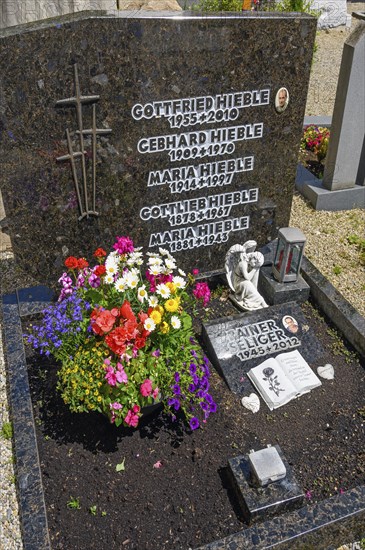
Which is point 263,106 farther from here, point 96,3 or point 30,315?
point 96,3

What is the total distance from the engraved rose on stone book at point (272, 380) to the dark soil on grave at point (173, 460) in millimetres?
136

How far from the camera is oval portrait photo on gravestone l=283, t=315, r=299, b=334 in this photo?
436cm

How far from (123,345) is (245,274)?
1713mm

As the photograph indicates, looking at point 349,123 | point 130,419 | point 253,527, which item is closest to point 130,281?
point 130,419

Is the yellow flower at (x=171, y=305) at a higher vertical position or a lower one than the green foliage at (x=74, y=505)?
higher

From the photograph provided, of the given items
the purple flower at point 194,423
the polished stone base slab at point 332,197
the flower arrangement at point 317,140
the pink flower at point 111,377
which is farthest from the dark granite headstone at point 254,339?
the flower arrangement at point 317,140

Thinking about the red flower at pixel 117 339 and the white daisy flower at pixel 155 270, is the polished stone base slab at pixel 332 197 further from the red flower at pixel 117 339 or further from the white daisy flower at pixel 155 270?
the red flower at pixel 117 339

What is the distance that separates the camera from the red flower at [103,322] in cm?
316

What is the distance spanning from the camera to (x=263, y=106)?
435cm

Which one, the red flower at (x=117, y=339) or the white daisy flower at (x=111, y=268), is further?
the white daisy flower at (x=111, y=268)

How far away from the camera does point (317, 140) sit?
7.23m

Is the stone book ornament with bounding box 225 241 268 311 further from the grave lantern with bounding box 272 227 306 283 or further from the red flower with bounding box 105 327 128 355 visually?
the red flower with bounding box 105 327 128 355

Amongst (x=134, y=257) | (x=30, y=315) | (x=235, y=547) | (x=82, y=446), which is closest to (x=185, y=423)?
(x=82, y=446)

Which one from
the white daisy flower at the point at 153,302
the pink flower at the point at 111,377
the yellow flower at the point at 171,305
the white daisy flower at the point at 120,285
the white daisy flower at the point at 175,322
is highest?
the white daisy flower at the point at 120,285
